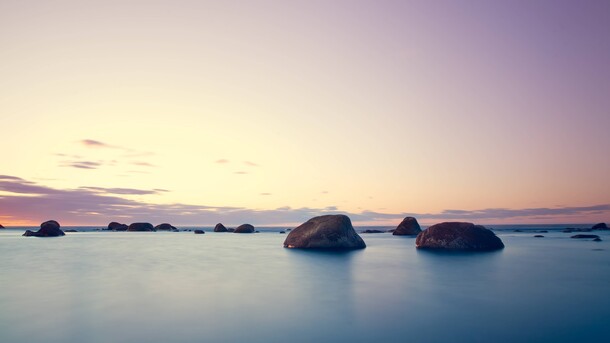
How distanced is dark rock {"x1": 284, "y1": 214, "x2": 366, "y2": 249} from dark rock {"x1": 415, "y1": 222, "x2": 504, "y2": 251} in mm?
5785

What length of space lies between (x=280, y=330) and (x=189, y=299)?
431cm

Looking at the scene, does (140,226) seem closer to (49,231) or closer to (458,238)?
(49,231)

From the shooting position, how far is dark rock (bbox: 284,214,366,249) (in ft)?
92.9

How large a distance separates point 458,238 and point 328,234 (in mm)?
9134

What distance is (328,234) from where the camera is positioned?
28188 millimetres

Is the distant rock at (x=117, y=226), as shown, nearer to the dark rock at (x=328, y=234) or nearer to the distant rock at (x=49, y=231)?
the distant rock at (x=49, y=231)

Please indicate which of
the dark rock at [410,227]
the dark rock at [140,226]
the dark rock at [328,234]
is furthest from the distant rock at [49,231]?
the dark rock at [410,227]

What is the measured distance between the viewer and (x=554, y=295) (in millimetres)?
11070

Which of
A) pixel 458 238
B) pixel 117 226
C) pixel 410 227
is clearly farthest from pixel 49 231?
pixel 458 238

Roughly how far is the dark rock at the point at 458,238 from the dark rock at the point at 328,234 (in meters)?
5.78

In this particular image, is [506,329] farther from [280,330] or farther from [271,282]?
[271,282]

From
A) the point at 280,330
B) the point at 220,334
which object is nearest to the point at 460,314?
the point at 280,330

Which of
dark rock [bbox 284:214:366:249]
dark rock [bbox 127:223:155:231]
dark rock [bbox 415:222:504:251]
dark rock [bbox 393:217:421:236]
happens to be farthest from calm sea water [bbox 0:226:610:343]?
dark rock [bbox 127:223:155:231]

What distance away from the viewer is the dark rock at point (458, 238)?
2666cm
